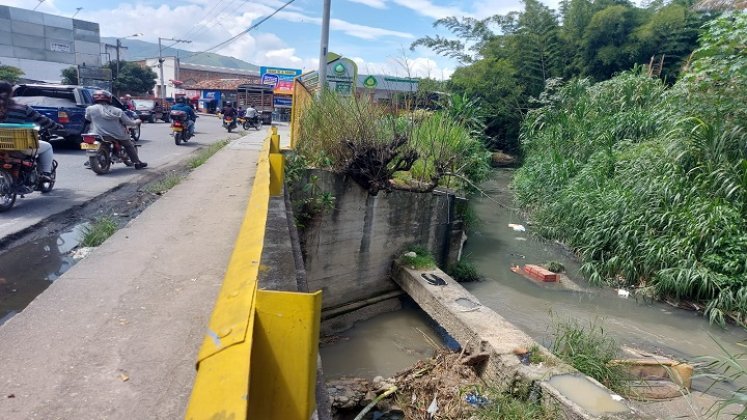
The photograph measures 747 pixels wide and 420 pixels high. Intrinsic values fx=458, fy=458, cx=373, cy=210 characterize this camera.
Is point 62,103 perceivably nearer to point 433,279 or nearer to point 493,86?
point 433,279

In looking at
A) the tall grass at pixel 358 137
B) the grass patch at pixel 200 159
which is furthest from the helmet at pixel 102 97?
the tall grass at pixel 358 137

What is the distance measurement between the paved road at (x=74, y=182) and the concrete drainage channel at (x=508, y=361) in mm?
5080

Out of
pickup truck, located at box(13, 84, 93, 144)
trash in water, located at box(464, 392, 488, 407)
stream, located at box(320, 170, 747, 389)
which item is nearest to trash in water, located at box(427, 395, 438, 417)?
trash in water, located at box(464, 392, 488, 407)

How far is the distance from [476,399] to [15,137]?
610cm

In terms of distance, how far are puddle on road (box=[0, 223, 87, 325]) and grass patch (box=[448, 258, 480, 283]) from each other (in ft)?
20.7

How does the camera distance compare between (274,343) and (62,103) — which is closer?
(274,343)

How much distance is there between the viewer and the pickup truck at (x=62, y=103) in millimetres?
10213

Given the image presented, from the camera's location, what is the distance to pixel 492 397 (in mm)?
4625

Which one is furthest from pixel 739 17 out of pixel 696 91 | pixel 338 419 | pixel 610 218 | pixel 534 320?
pixel 338 419

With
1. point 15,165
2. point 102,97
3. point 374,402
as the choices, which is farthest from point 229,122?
point 374,402

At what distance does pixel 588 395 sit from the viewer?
163 inches

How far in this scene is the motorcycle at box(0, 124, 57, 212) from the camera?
213 inches

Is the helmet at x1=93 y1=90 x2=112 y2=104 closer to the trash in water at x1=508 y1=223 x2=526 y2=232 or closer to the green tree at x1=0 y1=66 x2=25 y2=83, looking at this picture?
the trash in water at x1=508 y1=223 x2=526 y2=232

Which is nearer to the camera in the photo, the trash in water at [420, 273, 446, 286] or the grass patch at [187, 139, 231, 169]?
the trash in water at [420, 273, 446, 286]
